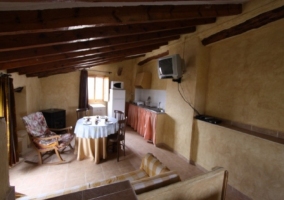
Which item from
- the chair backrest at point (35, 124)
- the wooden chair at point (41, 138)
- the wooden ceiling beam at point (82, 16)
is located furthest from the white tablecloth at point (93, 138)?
the wooden ceiling beam at point (82, 16)

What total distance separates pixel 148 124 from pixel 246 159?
2.47 meters

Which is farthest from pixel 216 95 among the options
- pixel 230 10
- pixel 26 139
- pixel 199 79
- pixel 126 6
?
pixel 26 139

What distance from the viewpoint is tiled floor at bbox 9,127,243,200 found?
87.4 inches

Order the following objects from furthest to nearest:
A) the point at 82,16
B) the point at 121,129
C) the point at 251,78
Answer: the point at 121,129, the point at 251,78, the point at 82,16

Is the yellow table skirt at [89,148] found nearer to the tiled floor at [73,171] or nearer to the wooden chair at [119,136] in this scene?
the tiled floor at [73,171]

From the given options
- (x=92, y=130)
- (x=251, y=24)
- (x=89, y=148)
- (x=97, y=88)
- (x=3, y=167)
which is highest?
(x=251, y=24)

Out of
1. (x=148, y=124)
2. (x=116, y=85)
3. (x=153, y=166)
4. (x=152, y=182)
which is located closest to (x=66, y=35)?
(x=152, y=182)

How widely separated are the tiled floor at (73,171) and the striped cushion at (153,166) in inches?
36.4

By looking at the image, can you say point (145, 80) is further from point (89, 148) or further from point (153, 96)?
point (89, 148)

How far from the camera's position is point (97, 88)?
5578 millimetres

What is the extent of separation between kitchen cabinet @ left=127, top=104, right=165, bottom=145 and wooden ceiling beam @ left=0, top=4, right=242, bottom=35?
8.46 feet

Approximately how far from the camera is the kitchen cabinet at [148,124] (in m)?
3.84

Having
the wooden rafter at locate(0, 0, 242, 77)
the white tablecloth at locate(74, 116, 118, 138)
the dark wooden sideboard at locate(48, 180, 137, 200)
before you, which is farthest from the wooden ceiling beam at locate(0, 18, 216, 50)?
the white tablecloth at locate(74, 116, 118, 138)

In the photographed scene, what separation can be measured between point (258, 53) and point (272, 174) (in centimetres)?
171
